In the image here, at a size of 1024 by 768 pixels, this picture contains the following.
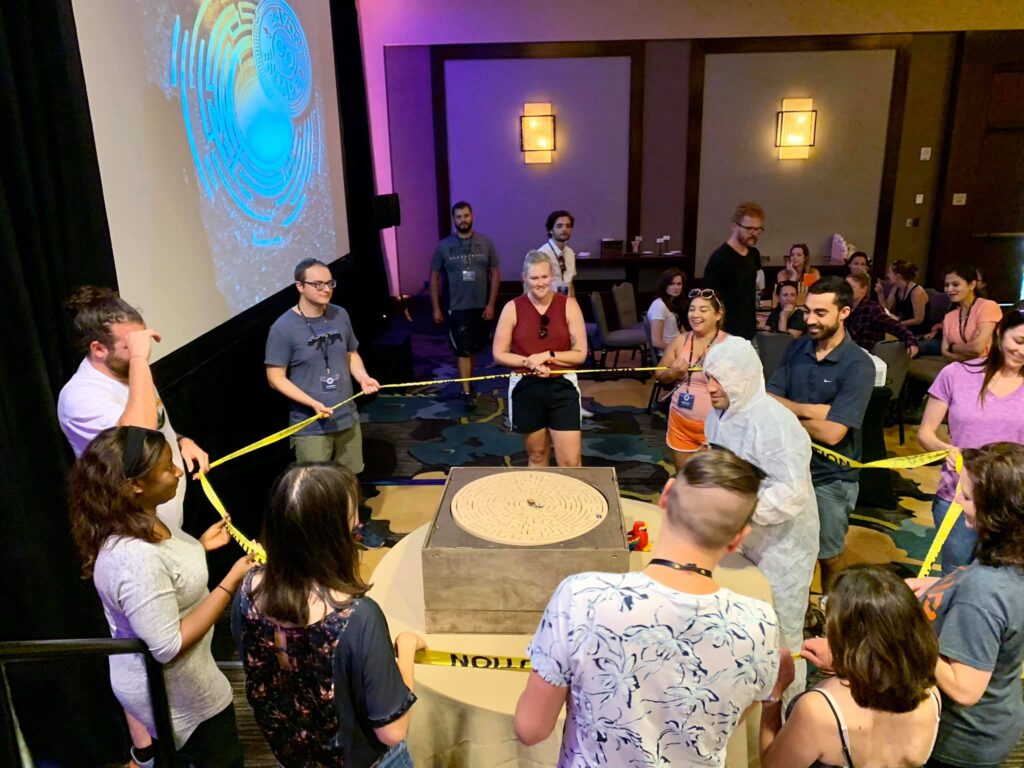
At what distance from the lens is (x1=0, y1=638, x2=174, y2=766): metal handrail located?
1596mm

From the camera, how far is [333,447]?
152 inches

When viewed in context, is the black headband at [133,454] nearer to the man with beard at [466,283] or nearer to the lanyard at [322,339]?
the lanyard at [322,339]

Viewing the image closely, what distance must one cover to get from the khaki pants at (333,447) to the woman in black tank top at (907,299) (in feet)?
15.2

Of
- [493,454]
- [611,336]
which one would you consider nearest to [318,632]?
[493,454]

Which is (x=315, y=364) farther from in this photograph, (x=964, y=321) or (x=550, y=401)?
(x=964, y=321)

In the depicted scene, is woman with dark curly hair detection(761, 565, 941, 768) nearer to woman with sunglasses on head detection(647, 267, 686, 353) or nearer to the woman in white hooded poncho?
the woman in white hooded poncho

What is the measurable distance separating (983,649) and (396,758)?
4.22 ft

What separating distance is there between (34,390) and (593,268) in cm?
732

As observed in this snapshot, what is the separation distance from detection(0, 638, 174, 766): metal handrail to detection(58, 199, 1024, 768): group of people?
0.14 feet

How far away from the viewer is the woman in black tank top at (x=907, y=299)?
241 inches

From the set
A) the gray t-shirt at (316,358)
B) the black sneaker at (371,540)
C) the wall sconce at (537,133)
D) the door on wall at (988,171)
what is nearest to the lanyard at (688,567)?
the gray t-shirt at (316,358)

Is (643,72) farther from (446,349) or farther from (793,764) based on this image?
(793,764)

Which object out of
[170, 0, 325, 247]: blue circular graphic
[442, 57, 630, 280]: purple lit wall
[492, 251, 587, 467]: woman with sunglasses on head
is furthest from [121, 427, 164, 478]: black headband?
[442, 57, 630, 280]: purple lit wall

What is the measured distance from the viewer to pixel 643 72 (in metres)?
8.82
